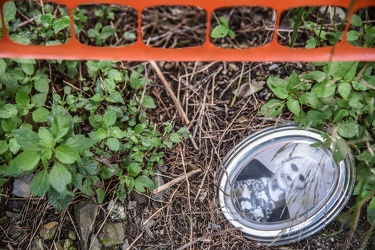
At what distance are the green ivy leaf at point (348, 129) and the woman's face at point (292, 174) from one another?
0.19m

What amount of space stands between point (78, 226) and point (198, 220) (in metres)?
0.45

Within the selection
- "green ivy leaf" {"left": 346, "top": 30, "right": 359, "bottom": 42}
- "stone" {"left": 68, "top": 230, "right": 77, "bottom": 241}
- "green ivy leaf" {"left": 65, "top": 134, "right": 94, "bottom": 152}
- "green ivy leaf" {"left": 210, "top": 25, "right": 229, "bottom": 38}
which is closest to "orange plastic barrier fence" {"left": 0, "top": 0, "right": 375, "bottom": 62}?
"green ivy leaf" {"left": 346, "top": 30, "right": 359, "bottom": 42}

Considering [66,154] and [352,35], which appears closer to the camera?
[66,154]

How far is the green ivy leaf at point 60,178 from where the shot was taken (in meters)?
1.54

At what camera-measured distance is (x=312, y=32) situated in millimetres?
2162

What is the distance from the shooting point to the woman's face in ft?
6.21

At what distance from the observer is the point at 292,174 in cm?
190

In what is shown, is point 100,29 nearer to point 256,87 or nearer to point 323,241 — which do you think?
point 256,87

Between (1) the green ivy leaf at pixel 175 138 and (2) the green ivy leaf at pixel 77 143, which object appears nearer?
(2) the green ivy leaf at pixel 77 143

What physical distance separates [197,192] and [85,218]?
430 millimetres

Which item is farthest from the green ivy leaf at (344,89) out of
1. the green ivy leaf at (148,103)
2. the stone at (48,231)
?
the stone at (48,231)

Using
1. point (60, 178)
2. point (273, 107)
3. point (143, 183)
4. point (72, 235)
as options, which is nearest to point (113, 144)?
point (143, 183)

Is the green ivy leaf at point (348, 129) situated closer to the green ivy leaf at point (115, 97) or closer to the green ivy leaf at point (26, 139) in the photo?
the green ivy leaf at point (115, 97)

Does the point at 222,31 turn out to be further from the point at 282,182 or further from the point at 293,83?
the point at 282,182
